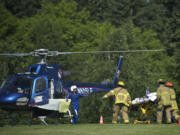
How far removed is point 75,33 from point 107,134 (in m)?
52.3

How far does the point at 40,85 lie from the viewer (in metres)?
20.5

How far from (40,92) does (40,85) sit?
1.03 ft

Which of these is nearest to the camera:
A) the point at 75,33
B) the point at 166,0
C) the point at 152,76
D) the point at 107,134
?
the point at 107,134

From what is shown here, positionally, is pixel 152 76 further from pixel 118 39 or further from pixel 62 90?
pixel 62 90

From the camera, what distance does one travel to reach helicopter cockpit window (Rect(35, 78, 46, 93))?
Result: 20391 mm

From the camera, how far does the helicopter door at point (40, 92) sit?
20141 millimetres

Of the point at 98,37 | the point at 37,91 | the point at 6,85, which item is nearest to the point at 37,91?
the point at 37,91

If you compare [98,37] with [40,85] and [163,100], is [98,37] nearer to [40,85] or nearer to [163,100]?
[163,100]

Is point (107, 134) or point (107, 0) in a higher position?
point (107, 0)

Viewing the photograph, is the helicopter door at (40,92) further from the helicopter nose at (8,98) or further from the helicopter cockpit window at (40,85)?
the helicopter nose at (8,98)

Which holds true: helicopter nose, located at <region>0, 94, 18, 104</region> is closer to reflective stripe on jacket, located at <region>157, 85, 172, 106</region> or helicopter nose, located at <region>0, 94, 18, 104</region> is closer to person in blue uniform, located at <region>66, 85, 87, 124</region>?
person in blue uniform, located at <region>66, 85, 87, 124</region>

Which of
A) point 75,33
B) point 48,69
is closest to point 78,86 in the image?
point 48,69

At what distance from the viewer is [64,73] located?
2375 centimetres

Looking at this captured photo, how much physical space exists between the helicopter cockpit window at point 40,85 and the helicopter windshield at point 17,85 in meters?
0.35
